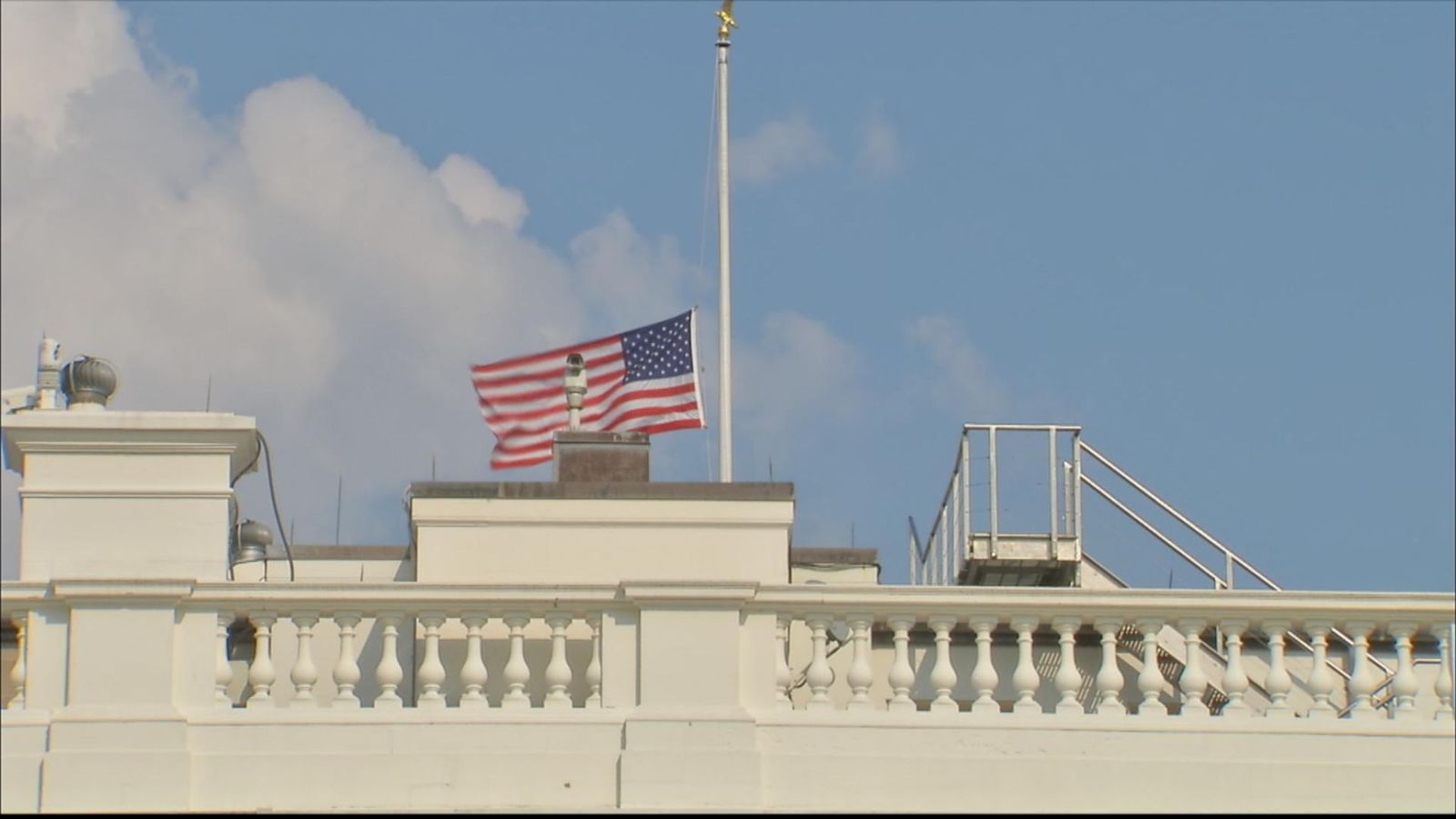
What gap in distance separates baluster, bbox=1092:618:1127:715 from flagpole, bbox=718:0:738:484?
5377 mm

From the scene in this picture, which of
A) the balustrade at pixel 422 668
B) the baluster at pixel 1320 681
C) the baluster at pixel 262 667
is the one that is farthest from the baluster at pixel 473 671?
the baluster at pixel 1320 681

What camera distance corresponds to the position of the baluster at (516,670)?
13.5 metres

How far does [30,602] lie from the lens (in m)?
13.5

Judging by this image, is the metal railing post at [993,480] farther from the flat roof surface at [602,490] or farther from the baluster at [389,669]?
the baluster at [389,669]

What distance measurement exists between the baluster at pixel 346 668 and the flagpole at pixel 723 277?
549cm

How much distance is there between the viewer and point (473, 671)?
13594 mm

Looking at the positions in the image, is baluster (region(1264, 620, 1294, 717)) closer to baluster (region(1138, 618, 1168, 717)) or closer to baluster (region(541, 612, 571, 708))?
baluster (region(1138, 618, 1168, 717))

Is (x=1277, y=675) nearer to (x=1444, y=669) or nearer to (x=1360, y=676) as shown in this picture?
(x=1360, y=676)

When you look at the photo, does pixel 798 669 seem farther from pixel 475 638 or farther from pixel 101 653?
pixel 101 653

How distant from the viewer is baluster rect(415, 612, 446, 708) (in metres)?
13.5

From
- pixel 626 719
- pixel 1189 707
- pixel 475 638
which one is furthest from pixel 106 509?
pixel 1189 707

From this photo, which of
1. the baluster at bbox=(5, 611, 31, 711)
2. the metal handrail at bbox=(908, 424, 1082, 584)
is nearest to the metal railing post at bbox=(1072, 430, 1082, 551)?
the metal handrail at bbox=(908, 424, 1082, 584)

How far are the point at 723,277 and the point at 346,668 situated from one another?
29.4 feet

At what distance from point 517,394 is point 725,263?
4.21 metres
